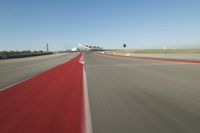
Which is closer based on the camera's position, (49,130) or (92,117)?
(49,130)

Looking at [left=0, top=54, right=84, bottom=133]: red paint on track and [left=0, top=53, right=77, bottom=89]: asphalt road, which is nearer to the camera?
[left=0, top=54, right=84, bottom=133]: red paint on track

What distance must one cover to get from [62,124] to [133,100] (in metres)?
2.87

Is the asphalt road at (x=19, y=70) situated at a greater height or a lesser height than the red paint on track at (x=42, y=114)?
lesser

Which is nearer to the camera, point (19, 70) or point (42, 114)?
point (42, 114)

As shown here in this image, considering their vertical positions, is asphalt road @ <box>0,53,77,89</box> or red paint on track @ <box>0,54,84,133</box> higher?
red paint on track @ <box>0,54,84,133</box>

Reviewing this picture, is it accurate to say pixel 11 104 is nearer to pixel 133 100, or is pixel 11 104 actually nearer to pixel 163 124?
pixel 133 100

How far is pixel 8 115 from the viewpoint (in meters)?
5.44

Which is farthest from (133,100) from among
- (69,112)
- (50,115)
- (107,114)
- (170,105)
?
(50,115)

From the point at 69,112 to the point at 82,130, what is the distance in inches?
54.7

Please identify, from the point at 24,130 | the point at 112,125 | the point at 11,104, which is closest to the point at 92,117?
the point at 112,125

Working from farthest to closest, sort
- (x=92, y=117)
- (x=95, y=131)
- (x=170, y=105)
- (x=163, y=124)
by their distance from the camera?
(x=170, y=105) < (x=92, y=117) < (x=163, y=124) < (x=95, y=131)

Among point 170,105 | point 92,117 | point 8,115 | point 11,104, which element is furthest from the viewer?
point 11,104

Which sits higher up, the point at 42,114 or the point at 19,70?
the point at 42,114

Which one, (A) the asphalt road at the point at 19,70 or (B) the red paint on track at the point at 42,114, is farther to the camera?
(A) the asphalt road at the point at 19,70
